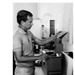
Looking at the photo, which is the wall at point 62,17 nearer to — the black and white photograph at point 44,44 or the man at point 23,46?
the black and white photograph at point 44,44

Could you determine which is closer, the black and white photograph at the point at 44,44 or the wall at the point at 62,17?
the black and white photograph at the point at 44,44

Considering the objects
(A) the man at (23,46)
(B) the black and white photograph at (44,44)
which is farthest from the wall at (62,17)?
(A) the man at (23,46)

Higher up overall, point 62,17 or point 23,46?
point 62,17

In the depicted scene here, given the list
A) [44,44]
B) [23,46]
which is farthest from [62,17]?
[23,46]

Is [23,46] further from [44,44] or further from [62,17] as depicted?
[62,17]

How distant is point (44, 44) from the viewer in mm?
1590

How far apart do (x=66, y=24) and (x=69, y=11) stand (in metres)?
0.20

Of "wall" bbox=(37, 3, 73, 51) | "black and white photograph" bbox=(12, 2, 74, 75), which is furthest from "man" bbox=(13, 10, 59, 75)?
"wall" bbox=(37, 3, 73, 51)

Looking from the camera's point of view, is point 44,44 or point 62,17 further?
point 62,17

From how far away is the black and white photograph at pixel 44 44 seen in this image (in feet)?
3.97

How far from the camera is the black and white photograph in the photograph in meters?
1.21

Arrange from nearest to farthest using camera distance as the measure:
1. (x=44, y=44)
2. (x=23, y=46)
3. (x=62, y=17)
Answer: (x=23, y=46), (x=44, y=44), (x=62, y=17)
